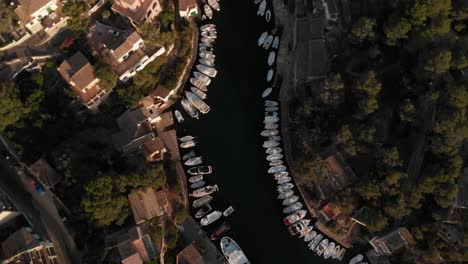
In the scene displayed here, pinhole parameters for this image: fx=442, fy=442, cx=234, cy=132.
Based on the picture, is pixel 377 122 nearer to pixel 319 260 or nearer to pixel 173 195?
pixel 319 260

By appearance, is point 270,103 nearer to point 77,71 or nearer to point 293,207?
point 293,207

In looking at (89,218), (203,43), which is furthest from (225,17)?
(89,218)

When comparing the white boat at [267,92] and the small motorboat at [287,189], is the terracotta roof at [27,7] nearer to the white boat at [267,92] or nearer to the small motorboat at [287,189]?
the white boat at [267,92]

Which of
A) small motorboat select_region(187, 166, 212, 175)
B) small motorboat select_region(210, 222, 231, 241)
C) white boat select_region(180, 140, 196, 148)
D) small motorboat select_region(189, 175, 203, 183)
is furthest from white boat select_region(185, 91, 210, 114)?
small motorboat select_region(210, 222, 231, 241)

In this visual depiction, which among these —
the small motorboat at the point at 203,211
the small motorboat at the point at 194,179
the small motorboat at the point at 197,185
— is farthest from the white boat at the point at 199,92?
the small motorboat at the point at 203,211

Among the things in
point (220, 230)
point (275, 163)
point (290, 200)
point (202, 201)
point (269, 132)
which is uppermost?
point (269, 132)

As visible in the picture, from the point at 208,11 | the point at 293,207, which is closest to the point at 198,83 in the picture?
the point at 208,11
